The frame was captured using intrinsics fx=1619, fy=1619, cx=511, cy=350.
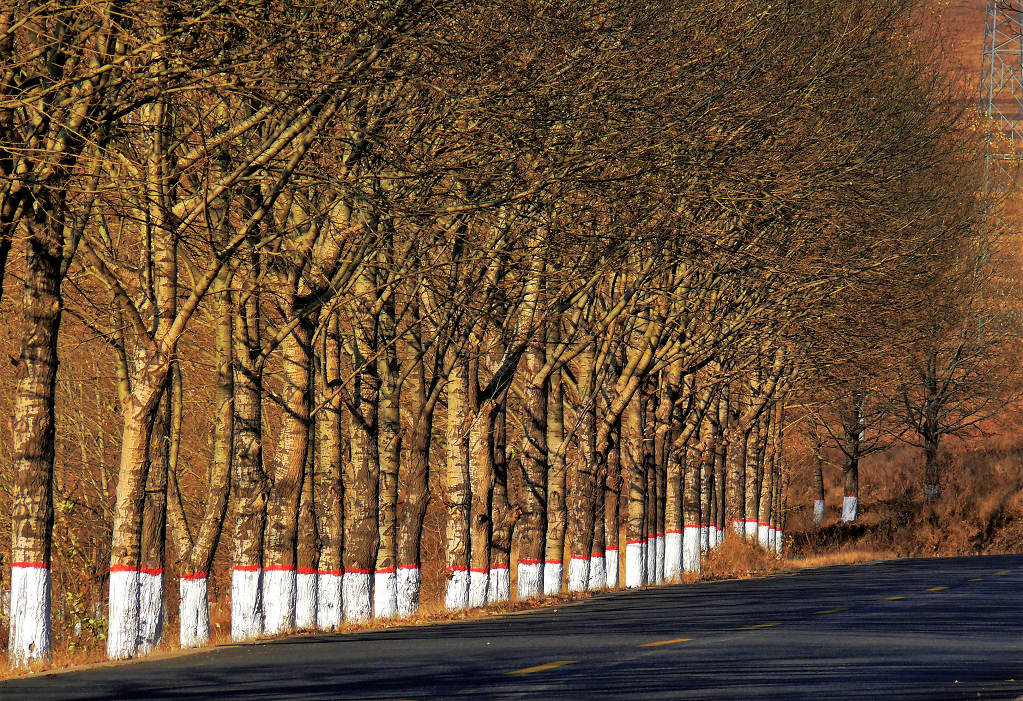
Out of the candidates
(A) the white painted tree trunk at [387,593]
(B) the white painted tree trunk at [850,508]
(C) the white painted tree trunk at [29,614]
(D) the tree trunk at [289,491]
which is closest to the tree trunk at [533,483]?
(A) the white painted tree trunk at [387,593]

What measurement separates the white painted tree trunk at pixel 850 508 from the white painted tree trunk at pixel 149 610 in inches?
2370

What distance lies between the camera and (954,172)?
48938 mm

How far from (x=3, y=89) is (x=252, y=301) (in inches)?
413

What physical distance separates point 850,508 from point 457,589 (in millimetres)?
50767

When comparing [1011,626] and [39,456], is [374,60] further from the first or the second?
[1011,626]

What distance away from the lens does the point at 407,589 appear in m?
27.3

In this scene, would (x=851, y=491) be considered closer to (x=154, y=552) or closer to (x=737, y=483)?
(x=737, y=483)

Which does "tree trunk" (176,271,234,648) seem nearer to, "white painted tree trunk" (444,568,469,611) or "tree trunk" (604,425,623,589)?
"white painted tree trunk" (444,568,469,611)

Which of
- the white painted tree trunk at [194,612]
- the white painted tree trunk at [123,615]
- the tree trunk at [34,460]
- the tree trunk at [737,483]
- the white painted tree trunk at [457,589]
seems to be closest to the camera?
the tree trunk at [34,460]

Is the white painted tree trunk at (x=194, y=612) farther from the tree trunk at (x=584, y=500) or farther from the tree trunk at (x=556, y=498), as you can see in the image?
the tree trunk at (x=584, y=500)

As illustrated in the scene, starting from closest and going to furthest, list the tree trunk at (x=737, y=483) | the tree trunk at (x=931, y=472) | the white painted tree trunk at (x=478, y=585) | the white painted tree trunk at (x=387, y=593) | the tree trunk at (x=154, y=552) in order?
the tree trunk at (x=154, y=552) → the white painted tree trunk at (x=387, y=593) → the white painted tree trunk at (x=478, y=585) → the tree trunk at (x=737, y=483) → the tree trunk at (x=931, y=472)

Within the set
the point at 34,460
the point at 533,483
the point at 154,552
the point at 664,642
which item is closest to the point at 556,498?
the point at 533,483

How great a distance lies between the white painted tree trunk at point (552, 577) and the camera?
36.1 m

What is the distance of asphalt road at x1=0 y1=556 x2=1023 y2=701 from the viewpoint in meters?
14.1
